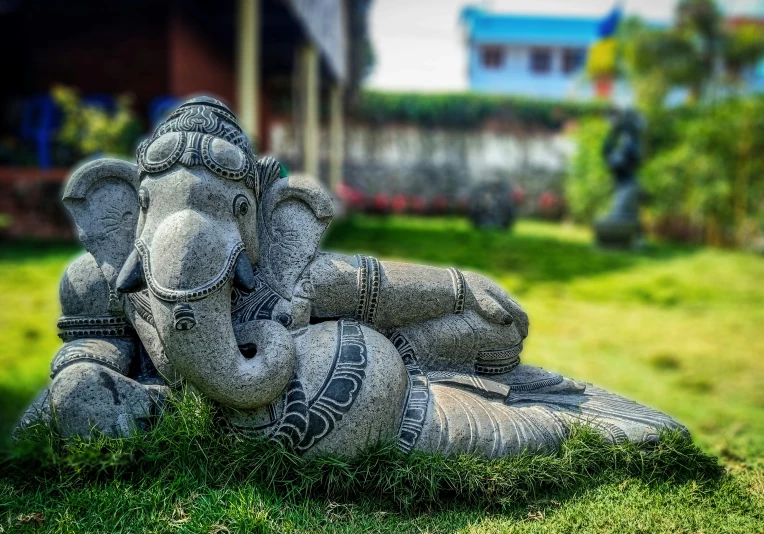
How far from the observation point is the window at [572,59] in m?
33.3

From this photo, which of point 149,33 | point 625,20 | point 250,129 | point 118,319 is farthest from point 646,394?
point 625,20

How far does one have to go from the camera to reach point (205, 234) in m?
1.98

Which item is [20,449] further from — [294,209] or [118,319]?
[294,209]

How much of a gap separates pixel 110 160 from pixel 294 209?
0.66 metres

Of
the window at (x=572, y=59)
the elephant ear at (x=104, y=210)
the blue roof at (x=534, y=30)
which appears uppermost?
the blue roof at (x=534, y=30)

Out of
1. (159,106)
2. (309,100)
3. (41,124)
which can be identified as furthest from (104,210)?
(309,100)

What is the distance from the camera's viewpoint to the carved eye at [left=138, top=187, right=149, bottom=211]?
2.11m

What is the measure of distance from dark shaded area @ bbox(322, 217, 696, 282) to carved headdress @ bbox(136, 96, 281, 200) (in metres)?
5.87

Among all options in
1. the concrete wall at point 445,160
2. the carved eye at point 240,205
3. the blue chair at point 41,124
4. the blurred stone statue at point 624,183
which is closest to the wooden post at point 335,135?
the concrete wall at point 445,160

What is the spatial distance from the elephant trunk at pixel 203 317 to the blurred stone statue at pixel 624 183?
9.08 meters

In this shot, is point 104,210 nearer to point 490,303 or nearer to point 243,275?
point 243,275

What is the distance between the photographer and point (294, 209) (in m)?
2.33

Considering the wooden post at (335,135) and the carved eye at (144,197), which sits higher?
the carved eye at (144,197)

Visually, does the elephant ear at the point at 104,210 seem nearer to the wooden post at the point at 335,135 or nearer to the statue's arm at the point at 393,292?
the statue's arm at the point at 393,292
